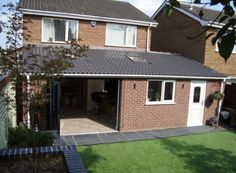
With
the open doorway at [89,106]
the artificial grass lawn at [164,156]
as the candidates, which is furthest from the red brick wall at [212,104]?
the open doorway at [89,106]

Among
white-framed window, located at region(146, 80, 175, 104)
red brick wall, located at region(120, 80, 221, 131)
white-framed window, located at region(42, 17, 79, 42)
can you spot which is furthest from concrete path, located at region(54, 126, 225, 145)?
white-framed window, located at region(42, 17, 79, 42)

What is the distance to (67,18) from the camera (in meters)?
16.1

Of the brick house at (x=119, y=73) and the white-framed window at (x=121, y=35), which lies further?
the white-framed window at (x=121, y=35)

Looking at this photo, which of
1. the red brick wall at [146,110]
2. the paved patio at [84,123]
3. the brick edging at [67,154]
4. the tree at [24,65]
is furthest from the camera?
the red brick wall at [146,110]

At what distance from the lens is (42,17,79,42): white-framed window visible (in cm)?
1578

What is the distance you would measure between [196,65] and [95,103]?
6976 mm

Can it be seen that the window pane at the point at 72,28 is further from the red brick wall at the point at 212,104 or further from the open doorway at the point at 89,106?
the red brick wall at the point at 212,104

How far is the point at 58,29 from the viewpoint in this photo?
16062 mm

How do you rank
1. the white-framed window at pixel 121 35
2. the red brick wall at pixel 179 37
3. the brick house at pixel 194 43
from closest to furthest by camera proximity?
the brick house at pixel 194 43
the red brick wall at pixel 179 37
the white-framed window at pixel 121 35

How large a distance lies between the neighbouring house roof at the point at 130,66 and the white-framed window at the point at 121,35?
2.94 feet

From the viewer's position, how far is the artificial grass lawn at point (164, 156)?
8242mm

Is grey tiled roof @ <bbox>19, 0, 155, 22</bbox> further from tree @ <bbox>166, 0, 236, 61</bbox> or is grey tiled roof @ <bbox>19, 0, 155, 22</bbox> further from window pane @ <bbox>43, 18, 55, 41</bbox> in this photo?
tree @ <bbox>166, 0, 236, 61</bbox>

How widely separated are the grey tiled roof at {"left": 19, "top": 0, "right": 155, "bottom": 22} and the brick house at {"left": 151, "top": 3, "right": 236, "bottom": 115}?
95.2 inches

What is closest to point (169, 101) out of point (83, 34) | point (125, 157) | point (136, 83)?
point (136, 83)
